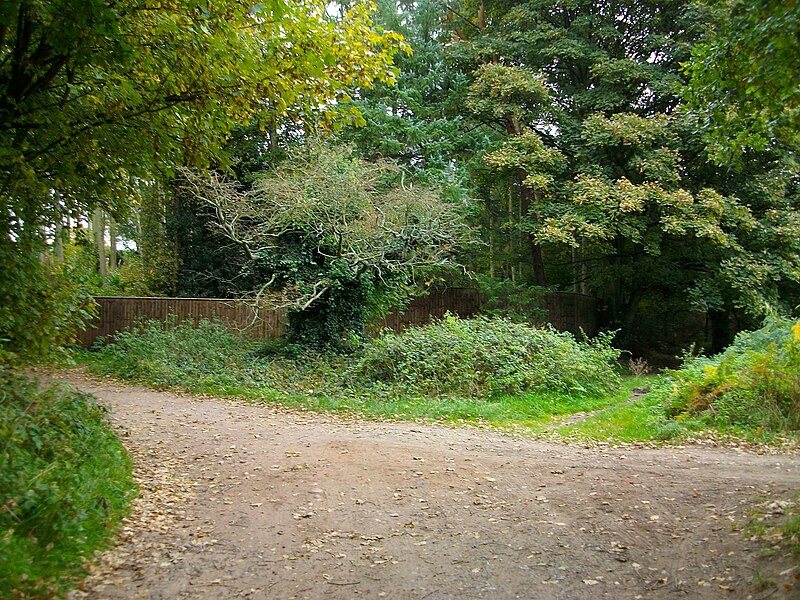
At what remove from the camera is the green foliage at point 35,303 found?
5.59 metres

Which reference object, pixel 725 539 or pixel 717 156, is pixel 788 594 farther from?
pixel 717 156

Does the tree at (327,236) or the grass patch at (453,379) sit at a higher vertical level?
the tree at (327,236)

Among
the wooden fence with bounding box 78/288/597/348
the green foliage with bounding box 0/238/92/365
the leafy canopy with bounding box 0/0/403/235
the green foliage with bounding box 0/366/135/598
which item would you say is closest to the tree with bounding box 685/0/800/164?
the leafy canopy with bounding box 0/0/403/235

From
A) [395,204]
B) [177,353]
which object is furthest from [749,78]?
[177,353]

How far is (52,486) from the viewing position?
168 inches

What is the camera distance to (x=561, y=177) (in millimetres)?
19531

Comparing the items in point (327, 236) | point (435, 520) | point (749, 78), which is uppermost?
point (327, 236)

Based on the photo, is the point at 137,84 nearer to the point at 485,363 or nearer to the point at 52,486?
the point at 52,486

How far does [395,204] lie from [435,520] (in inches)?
388

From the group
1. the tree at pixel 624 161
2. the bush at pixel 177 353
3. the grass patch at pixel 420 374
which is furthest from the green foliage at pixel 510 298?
the bush at pixel 177 353

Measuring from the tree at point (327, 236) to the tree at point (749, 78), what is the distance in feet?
28.2

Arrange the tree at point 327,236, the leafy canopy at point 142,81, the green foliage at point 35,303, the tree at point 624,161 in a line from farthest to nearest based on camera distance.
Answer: the tree at point 624,161 → the tree at point 327,236 → the green foliage at point 35,303 → the leafy canopy at point 142,81

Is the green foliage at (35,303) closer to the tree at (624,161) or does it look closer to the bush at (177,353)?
the bush at (177,353)

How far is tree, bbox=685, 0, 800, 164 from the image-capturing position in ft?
12.7
